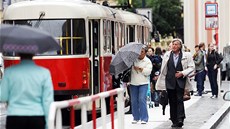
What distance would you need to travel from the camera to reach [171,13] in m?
78.6

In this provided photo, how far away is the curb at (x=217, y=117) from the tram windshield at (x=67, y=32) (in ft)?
12.1

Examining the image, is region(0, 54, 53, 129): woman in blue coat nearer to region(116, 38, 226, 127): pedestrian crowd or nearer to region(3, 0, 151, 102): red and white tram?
region(116, 38, 226, 127): pedestrian crowd

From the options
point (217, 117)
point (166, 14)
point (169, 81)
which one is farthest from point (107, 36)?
point (166, 14)

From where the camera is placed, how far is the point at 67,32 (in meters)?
20.1

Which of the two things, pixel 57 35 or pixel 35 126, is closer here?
pixel 35 126

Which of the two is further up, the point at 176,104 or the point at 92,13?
the point at 92,13

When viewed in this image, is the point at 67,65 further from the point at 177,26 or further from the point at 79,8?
the point at 177,26

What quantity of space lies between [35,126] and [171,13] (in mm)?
69910

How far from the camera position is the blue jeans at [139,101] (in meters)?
17.6

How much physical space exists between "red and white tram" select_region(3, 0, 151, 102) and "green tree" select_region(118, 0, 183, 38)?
54250mm

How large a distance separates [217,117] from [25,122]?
11.4 m

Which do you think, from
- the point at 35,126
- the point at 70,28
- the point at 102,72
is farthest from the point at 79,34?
the point at 35,126

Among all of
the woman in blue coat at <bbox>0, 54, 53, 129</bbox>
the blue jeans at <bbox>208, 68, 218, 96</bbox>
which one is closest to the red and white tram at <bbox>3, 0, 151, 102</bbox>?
the blue jeans at <bbox>208, 68, 218, 96</bbox>

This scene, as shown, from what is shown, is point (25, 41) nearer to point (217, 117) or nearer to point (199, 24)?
point (217, 117)
